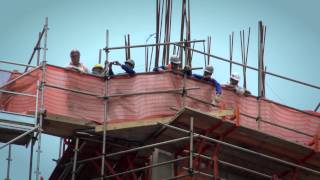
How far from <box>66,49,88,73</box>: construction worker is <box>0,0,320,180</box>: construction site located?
42 centimetres

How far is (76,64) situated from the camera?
27.6m

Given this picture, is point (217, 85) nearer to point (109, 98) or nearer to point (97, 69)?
point (109, 98)

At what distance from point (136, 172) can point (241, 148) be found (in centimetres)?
285

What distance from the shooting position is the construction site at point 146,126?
2598 cm

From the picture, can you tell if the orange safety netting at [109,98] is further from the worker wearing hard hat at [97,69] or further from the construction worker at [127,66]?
the worker wearing hard hat at [97,69]

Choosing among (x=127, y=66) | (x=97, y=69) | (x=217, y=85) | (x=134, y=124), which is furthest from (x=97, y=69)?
(x=217, y=85)

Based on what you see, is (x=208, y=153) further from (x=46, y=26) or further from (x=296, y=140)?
(x=46, y=26)

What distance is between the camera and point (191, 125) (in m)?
25.5

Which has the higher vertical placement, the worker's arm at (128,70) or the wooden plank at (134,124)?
the worker's arm at (128,70)

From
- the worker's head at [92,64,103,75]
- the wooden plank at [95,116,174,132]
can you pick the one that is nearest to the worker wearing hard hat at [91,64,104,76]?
the worker's head at [92,64,103,75]

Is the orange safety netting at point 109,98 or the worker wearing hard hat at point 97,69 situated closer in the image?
the orange safety netting at point 109,98

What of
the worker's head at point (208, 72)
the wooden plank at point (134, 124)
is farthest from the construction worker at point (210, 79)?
the wooden plank at point (134, 124)

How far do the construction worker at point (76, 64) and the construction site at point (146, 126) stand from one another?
0.42 m

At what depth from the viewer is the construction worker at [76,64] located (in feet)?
89.6
